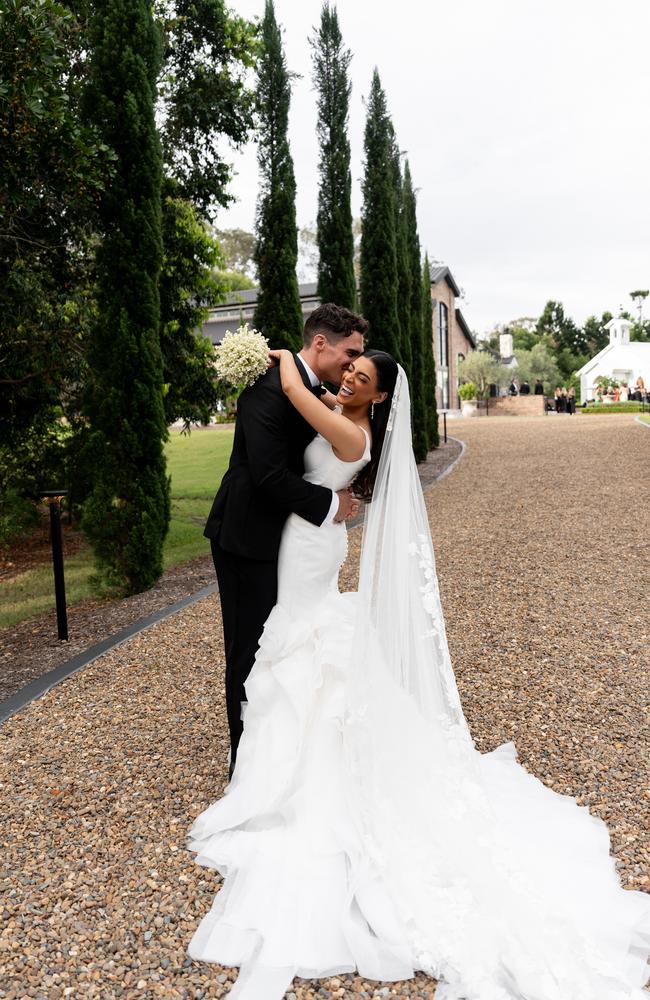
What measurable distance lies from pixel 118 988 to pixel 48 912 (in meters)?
0.52

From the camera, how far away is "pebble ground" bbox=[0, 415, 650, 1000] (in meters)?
2.32

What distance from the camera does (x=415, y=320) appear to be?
18.9 metres

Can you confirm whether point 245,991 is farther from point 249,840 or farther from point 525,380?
point 525,380

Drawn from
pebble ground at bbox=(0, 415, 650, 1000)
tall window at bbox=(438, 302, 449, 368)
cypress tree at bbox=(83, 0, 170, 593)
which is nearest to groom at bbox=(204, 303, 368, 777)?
pebble ground at bbox=(0, 415, 650, 1000)

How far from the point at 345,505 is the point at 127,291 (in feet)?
16.0

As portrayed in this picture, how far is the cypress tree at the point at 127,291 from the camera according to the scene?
6.86 meters

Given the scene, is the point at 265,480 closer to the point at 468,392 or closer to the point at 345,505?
the point at 345,505

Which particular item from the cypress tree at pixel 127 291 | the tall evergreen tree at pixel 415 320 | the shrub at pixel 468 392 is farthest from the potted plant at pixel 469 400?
the cypress tree at pixel 127 291

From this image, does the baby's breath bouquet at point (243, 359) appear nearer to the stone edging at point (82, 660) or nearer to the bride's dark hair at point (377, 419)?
the bride's dark hair at point (377, 419)

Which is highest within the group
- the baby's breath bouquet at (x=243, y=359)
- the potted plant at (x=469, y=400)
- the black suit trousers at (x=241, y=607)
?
the potted plant at (x=469, y=400)

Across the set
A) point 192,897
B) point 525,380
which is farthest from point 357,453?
point 525,380

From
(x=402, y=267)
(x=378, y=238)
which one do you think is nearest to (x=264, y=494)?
(x=378, y=238)

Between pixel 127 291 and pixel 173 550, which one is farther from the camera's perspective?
pixel 173 550

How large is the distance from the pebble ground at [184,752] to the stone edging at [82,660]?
118mm
